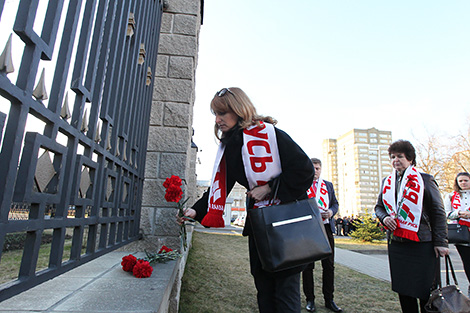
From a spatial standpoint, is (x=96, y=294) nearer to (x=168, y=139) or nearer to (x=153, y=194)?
(x=153, y=194)

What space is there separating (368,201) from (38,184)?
105 metres

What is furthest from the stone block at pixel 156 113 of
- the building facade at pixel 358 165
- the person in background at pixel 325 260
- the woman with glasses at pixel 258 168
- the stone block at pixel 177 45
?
the building facade at pixel 358 165

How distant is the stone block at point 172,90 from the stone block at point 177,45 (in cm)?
38

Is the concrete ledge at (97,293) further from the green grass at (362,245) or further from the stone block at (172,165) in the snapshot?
the green grass at (362,245)

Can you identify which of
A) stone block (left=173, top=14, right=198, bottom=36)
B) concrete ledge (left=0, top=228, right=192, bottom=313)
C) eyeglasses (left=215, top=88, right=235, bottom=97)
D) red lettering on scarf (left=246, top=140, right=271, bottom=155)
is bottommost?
concrete ledge (left=0, top=228, right=192, bottom=313)

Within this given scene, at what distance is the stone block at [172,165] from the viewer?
3.36 metres

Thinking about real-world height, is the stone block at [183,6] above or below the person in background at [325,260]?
above

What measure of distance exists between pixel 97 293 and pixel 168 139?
1968 mm

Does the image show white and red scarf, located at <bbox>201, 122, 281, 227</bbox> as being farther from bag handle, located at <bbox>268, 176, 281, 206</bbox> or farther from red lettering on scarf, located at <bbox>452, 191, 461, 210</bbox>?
red lettering on scarf, located at <bbox>452, 191, 461, 210</bbox>

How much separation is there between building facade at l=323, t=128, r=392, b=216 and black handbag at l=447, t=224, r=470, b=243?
287 ft

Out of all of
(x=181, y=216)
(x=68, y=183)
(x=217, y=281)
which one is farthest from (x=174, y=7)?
(x=217, y=281)

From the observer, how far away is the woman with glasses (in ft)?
5.36

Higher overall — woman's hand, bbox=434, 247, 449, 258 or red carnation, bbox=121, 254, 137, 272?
woman's hand, bbox=434, 247, 449, 258

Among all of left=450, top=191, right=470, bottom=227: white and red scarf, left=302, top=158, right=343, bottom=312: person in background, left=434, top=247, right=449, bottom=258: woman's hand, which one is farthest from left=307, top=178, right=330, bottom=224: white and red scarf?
left=450, top=191, right=470, bottom=227: white and red scarf
